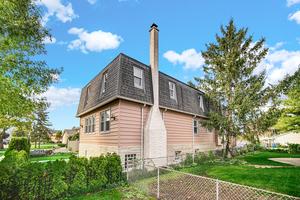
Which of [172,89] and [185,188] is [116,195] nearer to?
[185,188]

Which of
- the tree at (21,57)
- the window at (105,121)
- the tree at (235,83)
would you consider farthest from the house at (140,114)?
the tree at (21,57)

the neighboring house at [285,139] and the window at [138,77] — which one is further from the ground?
the window at [138,77]

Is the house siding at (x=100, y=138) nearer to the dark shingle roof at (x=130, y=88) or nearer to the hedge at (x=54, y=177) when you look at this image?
the dark shingle roof at (x=130, y=88)

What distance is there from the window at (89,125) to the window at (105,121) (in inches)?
79.7

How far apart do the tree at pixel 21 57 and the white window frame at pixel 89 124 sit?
580 cm

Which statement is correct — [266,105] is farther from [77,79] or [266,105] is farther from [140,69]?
[77,79]

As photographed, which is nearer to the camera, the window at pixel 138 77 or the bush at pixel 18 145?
the window at pixel 138 77

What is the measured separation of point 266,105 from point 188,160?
27.6 feet

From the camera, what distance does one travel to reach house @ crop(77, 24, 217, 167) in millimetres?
10039

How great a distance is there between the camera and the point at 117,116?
32.7 feet

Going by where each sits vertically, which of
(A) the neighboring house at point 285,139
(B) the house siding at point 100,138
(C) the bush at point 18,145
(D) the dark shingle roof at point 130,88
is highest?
(D) the dark shingle roof at point 130,88

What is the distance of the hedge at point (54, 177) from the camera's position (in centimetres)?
531

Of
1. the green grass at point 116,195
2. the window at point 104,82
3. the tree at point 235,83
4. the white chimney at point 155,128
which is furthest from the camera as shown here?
the tree at point 235,83

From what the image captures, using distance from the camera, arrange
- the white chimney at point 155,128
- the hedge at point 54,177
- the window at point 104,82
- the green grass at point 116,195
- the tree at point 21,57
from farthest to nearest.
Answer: the window at point 104,82
the white chimney at point 155,128
the tree at point 21,57
the green grass at point 116,195
the hedge at point 54,177
